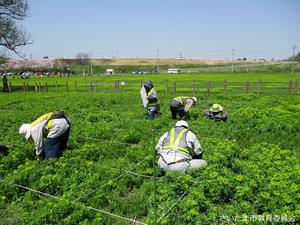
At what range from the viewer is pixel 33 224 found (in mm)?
4793

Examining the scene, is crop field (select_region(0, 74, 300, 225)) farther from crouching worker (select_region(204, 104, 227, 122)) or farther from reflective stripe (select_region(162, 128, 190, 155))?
crouching worker (select_region(204, 104, 227, 122))

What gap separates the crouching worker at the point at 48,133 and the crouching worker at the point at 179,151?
267cm

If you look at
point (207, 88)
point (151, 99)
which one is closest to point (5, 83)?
point (207, 88)

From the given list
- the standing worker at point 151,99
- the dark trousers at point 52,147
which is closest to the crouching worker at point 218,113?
the standing worker at point 151,99

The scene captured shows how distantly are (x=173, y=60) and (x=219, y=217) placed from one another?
123901mm

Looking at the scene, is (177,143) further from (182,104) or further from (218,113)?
(218,113)

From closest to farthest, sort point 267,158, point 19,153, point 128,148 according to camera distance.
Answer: point 267,158, point 19,153, point 128,148

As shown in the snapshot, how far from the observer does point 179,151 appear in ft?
21.5

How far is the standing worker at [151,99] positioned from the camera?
1334cm

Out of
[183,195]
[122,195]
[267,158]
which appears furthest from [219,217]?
[267,158]

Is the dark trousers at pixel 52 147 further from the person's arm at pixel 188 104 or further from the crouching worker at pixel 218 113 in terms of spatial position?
the crouching worker at pixel 218 113

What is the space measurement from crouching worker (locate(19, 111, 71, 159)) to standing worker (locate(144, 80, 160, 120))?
573cm

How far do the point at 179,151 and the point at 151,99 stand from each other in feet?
23.0

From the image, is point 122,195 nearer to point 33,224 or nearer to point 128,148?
point 33,224
